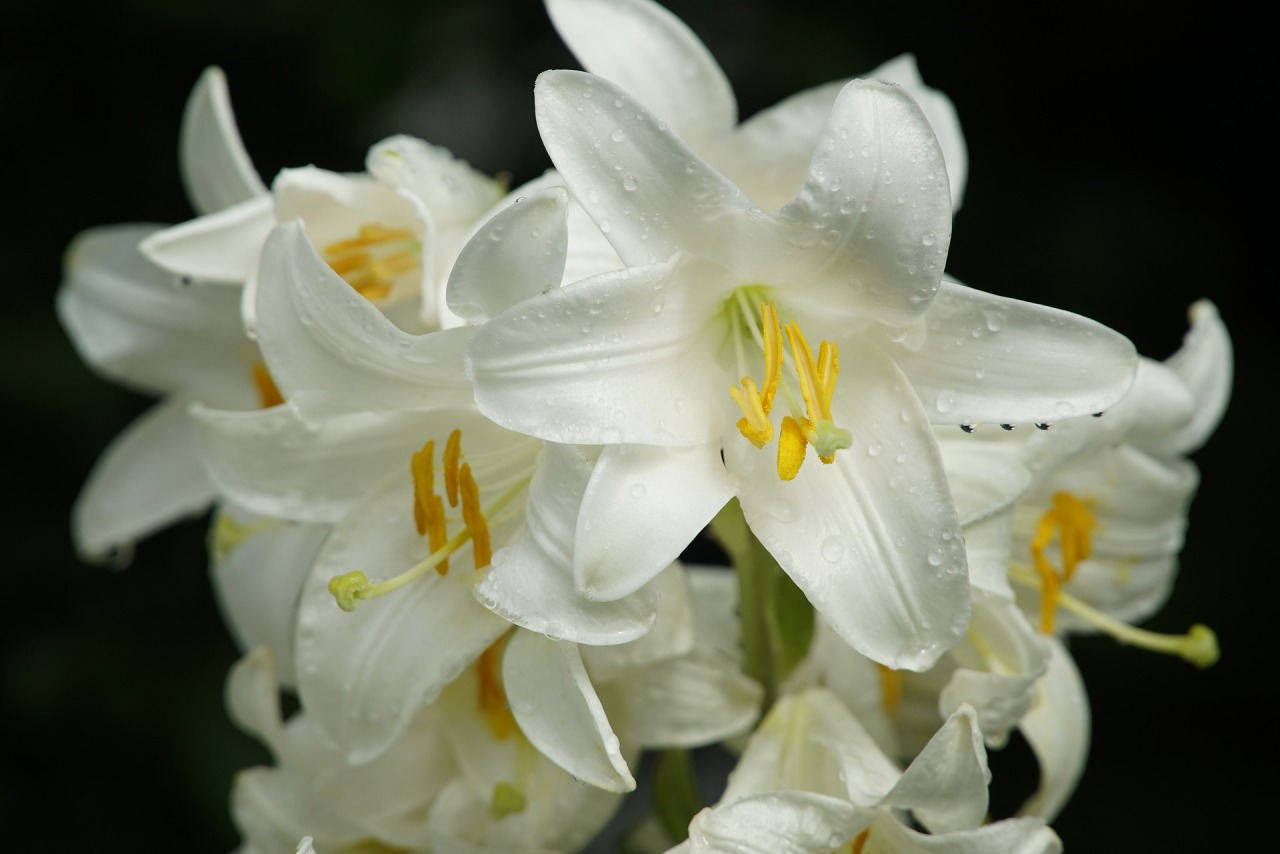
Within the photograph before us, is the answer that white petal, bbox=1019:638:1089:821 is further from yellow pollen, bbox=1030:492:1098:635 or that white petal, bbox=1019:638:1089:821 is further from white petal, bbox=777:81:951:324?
white petal, bbox=777:81:951:324

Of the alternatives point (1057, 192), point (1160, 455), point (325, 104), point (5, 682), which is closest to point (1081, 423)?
point (1160, 455)

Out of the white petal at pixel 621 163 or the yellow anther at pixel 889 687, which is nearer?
the white petal at pixel 621 163

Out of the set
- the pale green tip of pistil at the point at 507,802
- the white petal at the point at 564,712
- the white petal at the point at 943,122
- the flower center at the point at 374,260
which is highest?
the white petal at the point at 943,122

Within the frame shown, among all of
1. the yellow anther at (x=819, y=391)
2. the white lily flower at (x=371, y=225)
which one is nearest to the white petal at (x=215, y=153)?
the white lily flower at (x=371, y=225)

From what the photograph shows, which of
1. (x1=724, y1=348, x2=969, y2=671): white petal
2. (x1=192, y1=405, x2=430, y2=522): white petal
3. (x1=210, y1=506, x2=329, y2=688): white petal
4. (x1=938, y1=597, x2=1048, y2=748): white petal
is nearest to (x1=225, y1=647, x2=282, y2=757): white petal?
(x1=210, y1=506, x2=329, y2=688): white petal

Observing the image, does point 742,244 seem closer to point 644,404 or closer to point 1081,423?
point 644,404

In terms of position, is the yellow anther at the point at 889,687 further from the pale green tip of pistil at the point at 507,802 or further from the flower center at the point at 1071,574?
the pale green tip of pistil at the point at 507,802
